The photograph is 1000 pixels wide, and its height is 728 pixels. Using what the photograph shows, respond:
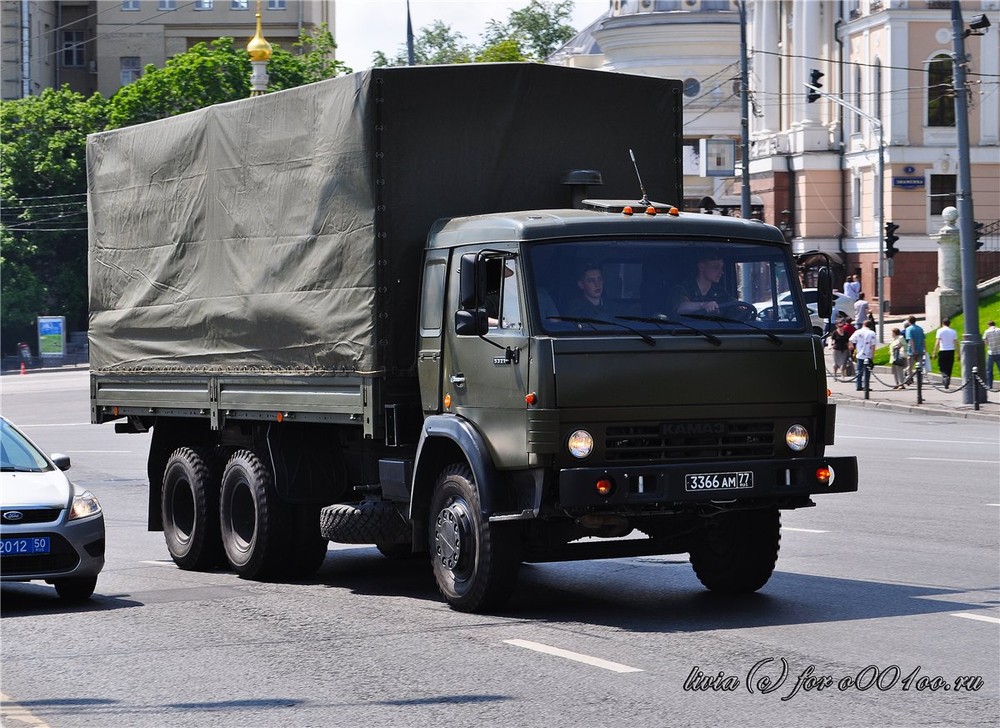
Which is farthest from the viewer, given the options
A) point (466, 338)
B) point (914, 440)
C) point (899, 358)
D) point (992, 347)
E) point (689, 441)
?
point (899, 358)

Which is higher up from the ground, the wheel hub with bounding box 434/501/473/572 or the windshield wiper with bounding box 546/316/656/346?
the windshield wiper with bounding box 546/316/656/346

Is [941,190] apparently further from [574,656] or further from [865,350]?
[574,656]

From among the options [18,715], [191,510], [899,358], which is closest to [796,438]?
[18,715]

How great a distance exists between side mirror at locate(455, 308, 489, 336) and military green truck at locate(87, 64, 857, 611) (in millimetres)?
15

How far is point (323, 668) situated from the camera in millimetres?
9156

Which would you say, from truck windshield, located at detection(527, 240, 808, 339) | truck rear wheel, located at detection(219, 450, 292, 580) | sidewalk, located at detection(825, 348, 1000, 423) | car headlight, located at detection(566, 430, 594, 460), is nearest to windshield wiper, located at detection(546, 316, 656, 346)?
truck windshield, located at detection(527, 240, 808, 339)

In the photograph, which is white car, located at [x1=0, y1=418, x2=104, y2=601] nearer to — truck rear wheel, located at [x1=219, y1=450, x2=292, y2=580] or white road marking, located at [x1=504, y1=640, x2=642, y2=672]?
truck rear wheel, located at [x1=219, y1=450, x2=292, y2=580]

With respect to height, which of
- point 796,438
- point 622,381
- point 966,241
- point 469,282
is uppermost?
point 966,241

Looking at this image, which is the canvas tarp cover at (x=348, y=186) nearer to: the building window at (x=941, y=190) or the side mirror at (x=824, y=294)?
the side mirror at (x=824, y=294)

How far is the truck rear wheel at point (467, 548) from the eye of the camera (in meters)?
10.7

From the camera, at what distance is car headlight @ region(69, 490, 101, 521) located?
12.1 m

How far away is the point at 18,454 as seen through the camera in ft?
42.3

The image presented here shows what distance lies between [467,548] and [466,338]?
1362mm

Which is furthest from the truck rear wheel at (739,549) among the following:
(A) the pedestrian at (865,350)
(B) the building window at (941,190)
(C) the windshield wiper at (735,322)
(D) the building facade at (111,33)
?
(D) the building facade at (111,33)
